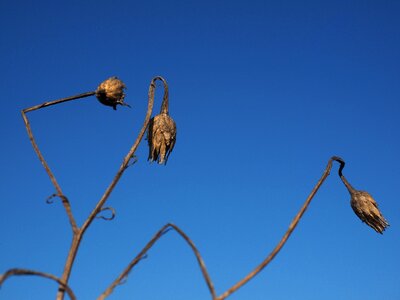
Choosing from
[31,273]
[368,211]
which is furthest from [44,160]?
[368,211]

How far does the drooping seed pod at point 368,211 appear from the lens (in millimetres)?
3361

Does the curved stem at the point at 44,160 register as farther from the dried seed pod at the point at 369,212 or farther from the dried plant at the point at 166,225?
the dried seed pod at the point at 369,212

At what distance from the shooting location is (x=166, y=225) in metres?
1.98

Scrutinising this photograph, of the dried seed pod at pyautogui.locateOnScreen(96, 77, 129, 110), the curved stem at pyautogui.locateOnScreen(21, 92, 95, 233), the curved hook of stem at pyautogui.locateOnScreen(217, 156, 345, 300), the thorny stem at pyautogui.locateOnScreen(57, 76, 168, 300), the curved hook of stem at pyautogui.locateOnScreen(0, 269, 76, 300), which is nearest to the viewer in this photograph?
the curved hook of stem at pyautogui.locateOnScreen(0, 269, 76, 300)

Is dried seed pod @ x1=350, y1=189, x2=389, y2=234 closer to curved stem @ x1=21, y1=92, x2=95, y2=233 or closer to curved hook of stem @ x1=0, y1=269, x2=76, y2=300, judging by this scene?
curved stem @ x1=21, y1=92, x2=95, y2=233

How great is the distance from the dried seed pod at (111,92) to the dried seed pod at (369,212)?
5.77 feet

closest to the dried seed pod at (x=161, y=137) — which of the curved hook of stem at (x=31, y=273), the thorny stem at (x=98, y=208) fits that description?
the thorny stem at (x=98, y=208)

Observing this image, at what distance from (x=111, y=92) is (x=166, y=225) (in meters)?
1.35

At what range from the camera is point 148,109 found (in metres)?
2.83

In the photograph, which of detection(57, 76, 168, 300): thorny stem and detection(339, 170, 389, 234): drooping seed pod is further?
detection(339, 170, 389, 234): drooping seed pod

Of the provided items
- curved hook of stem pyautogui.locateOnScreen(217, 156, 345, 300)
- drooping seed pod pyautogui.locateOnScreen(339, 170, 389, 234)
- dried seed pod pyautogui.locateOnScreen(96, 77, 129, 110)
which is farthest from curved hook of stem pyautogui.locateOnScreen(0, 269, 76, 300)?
drooping seed pod pyautogui.locateOnScreen(339, 170, 389, 234)

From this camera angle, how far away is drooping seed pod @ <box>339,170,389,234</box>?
3.36 meters

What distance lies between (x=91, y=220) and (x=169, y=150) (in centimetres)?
143

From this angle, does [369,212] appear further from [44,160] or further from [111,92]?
[44,160]
